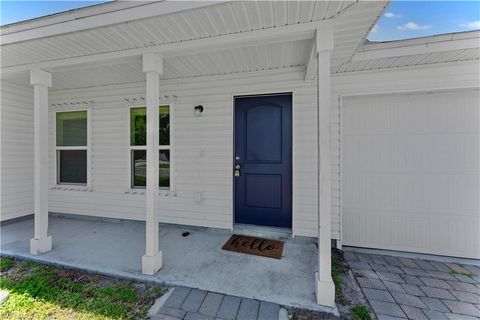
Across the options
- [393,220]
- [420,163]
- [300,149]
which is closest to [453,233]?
[393,220]

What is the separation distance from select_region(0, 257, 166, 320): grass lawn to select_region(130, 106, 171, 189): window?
5.59ft

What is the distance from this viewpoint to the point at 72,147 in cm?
418

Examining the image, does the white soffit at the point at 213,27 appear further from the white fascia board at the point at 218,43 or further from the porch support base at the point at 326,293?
the porch support base at the point at 326,293

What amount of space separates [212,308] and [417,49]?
350 centimetres

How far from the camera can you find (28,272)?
2430 mm

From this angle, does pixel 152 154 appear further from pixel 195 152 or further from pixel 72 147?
pixel 72 147

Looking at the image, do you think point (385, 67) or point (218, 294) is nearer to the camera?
point (218, 294)

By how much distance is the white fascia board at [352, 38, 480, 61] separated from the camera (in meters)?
2.34

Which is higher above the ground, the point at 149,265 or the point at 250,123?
the point at 250,123

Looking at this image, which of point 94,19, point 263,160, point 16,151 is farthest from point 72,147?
point 263,160

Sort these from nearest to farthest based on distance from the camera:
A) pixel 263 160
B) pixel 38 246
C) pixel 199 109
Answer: pixel 38 246 < pixel 263 160 < pixel 199 109

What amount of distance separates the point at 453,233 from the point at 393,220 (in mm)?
713

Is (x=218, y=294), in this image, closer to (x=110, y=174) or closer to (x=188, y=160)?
(x=188, y=160)

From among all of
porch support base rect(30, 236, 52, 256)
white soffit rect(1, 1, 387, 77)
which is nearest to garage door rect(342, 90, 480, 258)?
white soffit rect(1, 1, 387, 77)
